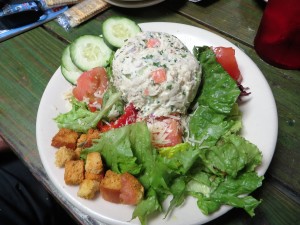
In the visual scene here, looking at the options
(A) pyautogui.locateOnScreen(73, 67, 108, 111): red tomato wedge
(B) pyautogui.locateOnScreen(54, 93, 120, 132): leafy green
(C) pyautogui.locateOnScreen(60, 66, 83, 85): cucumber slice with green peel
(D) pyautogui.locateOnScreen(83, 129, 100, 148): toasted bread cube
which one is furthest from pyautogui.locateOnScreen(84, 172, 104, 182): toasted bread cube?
(C) pyautogui.locateOnScreen(60, 66, 83, 85): cucumber slice with green peel

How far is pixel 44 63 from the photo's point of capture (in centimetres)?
190

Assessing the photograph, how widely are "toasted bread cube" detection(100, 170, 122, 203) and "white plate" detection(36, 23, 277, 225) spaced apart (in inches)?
0.9

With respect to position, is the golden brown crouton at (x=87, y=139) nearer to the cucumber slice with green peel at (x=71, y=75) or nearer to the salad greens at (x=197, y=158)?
the salad greens at (x=197, y=158)

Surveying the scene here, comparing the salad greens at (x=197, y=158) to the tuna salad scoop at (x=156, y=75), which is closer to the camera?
the salad greens at (x=197, y=158)

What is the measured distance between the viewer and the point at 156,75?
1.32 metres

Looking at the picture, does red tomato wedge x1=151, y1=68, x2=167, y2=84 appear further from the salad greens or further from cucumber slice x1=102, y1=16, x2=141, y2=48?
cucumber slice x1=102, y1=16, x2=141, y2=48

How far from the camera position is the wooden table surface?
1287 millimetres

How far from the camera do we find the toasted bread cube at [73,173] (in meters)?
1.17

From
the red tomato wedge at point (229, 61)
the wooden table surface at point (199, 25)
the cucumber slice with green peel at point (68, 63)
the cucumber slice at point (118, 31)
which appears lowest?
the wooden table surface at point (199, 25)

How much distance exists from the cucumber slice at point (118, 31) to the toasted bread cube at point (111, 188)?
0.69m

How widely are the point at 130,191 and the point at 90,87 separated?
55 centimetres

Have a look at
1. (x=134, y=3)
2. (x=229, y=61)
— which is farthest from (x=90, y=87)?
(x=134, y=3)

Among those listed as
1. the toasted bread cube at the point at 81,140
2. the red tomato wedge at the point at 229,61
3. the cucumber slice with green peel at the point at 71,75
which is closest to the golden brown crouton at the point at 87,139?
the toasted bread cube at the point at 81,140

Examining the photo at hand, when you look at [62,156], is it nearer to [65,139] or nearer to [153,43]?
[65,139]
